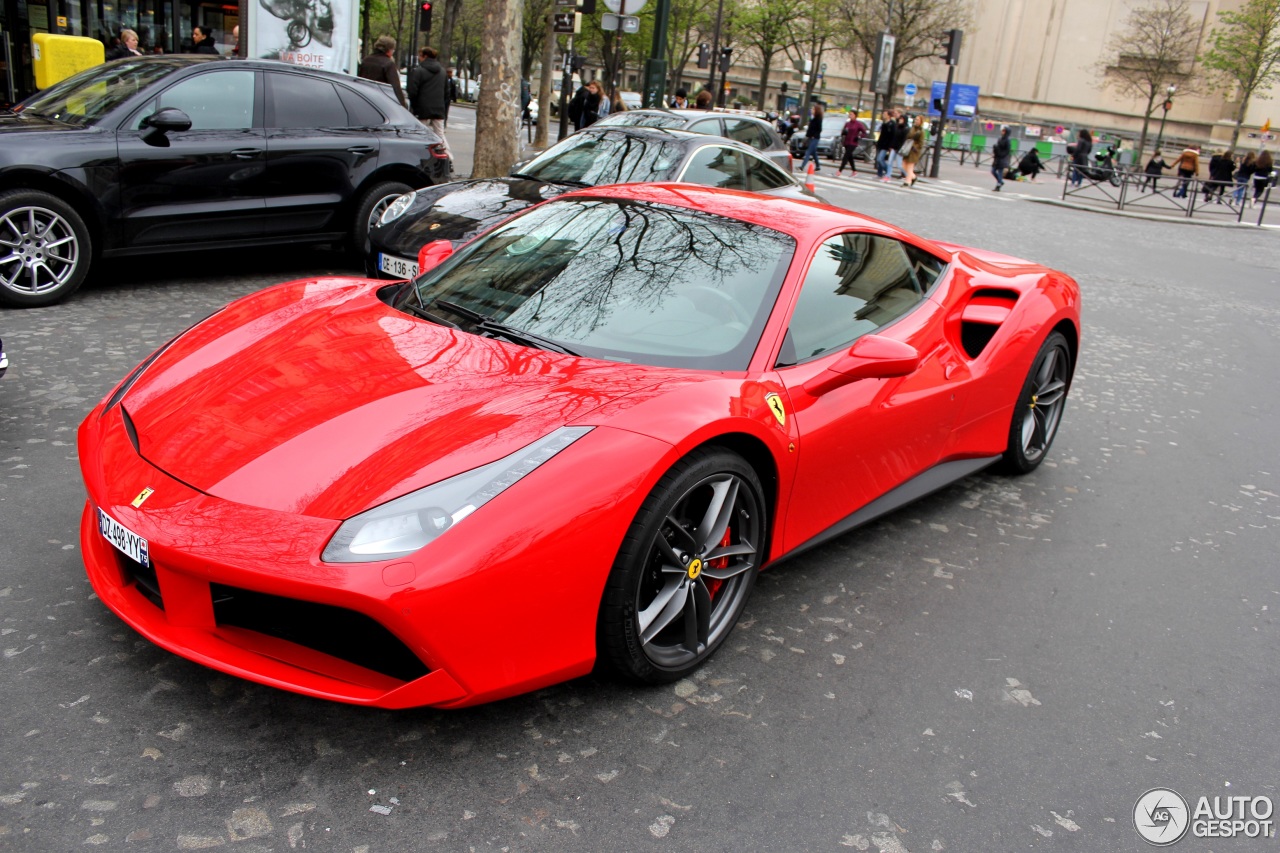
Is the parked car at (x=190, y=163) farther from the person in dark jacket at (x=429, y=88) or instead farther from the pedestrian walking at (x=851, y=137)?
the pedestrian walking at (x=851, y=137)

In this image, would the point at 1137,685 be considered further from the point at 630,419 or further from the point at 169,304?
the point at 169,304

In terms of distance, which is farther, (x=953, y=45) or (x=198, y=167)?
(x=953, y=45)

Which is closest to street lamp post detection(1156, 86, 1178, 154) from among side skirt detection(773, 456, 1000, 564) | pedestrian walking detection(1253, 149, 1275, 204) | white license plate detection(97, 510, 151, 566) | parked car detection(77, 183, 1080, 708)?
pedestrian walking detection(1253, 149, 1275, 204)

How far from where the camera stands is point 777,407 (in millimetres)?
3211

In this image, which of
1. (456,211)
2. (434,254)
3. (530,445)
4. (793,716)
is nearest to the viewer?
(530,445)

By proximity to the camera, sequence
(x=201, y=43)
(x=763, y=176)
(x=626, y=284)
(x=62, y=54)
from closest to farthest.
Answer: (x=626, y=284)
(x=763, y=176)
(x=62, y=54)
(x=201, y=43)

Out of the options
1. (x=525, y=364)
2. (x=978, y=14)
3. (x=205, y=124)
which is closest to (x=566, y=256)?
(x=525, y=364)

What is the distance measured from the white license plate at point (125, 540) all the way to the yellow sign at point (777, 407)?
172cm

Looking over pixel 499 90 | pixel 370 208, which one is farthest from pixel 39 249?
pixel 499 90

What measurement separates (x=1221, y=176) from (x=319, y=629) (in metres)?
34.3

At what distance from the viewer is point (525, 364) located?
3.08 metres

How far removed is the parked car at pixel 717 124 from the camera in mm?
10617

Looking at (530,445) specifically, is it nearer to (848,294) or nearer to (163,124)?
(848,294)

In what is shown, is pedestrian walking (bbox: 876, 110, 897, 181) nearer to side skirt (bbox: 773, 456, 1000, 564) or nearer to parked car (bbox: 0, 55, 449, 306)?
parked car (bbox: 0, 55, 449, 306)
